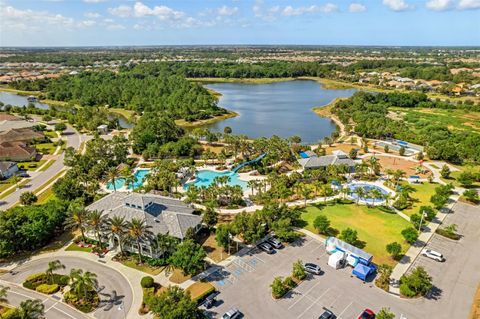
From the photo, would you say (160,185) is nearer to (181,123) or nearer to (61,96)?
(181,123)

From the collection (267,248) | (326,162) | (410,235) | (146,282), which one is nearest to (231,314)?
(146,282)

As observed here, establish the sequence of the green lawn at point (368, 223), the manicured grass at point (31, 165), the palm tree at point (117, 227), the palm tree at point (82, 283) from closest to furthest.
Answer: the palm tree at point (82, 283) < the palm tree at point (117, 227) < the green lawn at point (368, 223) < the manicured grass at point (31, 165)

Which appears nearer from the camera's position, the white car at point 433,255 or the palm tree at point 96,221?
the palm tree at point 96,221

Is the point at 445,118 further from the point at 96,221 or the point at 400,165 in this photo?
the point at 96,221

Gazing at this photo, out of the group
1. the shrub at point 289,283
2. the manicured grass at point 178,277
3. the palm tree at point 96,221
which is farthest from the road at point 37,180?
the shrub at point 289,283

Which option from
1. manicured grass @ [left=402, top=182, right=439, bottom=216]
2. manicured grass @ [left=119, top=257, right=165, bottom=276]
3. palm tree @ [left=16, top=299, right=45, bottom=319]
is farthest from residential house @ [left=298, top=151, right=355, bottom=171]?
palm tree @ [left=16, top=299, right=45, bottom=319]

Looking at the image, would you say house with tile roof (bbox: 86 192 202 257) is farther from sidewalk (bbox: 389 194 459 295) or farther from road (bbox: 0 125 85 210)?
sidewalk (bbox: 389 194 459 295)

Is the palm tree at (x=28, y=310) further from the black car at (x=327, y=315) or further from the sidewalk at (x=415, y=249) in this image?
the sidewalk at (x=415, y=249)
